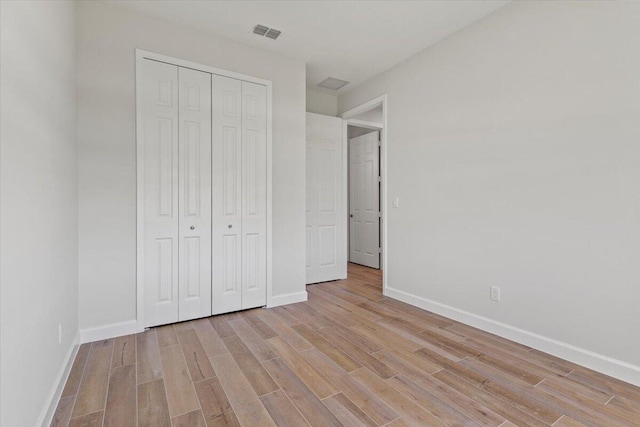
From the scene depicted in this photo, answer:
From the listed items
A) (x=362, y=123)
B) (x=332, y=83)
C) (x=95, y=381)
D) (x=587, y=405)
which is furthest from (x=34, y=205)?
(x=362, y=123)

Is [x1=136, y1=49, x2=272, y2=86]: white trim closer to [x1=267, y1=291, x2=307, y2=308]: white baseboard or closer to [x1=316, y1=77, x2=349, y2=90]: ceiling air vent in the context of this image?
[x1=316, y1=77, x2=349, y2=90]: ceiling air vent

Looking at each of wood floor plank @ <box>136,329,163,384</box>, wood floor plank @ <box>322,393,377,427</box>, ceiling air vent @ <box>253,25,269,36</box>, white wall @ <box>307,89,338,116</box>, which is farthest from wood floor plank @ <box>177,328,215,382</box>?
white wall @ <box>307,89,338,116</box>

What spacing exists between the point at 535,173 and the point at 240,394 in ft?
8.63

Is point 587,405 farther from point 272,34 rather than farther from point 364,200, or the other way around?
point 364,200

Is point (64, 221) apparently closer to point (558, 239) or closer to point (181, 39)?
Answer: point (181, 39)

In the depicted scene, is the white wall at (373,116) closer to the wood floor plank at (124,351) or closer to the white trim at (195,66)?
the white trim at (195,66)

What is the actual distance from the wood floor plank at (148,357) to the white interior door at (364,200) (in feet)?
12.0

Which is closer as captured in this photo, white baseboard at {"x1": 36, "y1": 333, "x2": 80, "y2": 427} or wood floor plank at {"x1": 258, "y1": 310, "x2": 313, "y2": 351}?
white baseboard at {"x1": 36, "y1": 333, "x2": 80, "y2": 427}

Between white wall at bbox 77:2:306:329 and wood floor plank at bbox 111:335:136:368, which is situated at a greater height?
white wall at bbox 77:2:306:329

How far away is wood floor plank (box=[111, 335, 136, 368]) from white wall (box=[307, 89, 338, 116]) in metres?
3.54

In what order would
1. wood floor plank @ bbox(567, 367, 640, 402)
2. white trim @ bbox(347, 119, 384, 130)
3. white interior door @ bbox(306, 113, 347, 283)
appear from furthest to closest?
white trim @ bbox(347, 119, 384, 130) < white interior door @ bbox(306, 113, 347, 283) < wood floor plank @ bbox(567, 367, 640, 402)

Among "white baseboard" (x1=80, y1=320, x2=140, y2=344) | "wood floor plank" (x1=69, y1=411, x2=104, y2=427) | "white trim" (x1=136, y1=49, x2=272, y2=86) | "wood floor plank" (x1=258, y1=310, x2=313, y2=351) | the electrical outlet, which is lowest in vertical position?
"wood floor plank" (x1=69, y1=411, x2=104, y2=427)

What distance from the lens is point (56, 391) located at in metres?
1.75

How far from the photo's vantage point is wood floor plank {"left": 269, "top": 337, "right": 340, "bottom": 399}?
1.86 m
